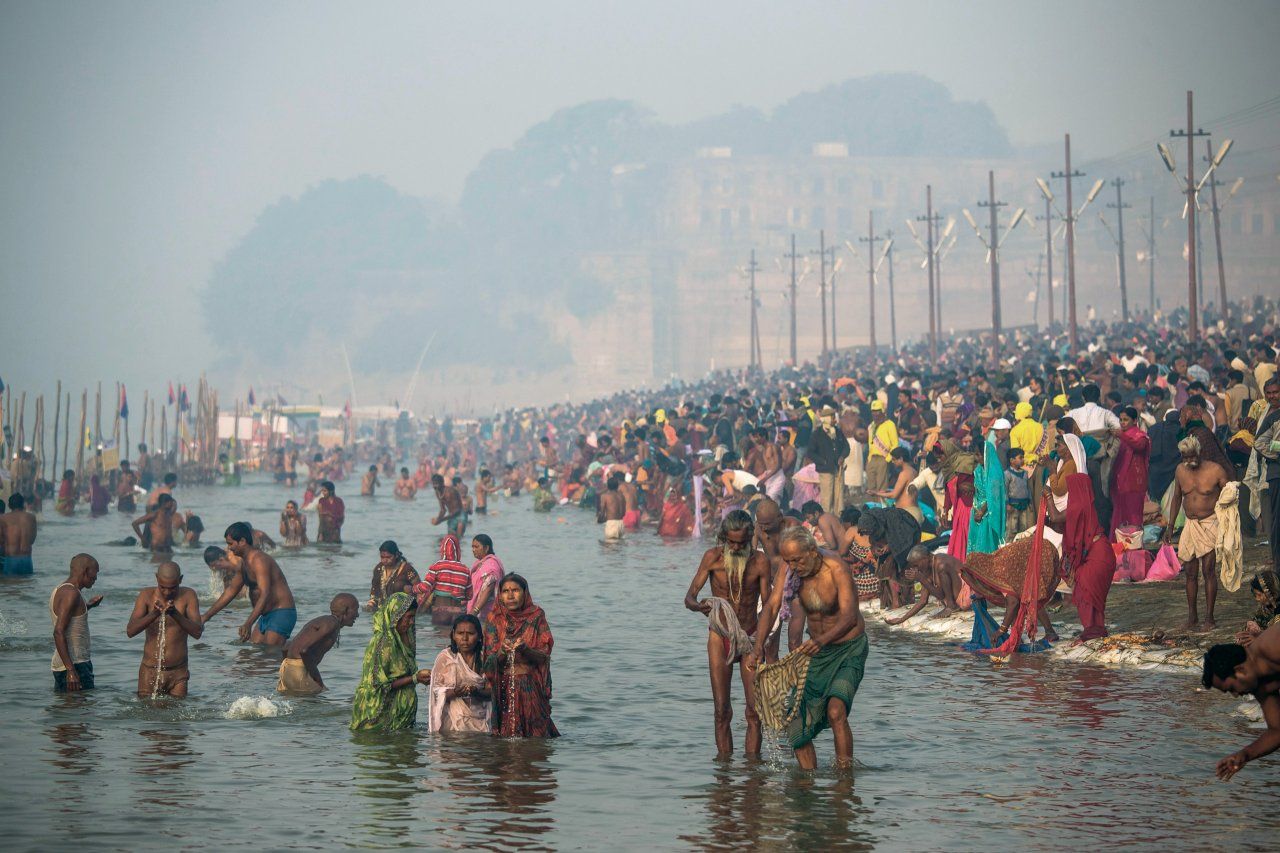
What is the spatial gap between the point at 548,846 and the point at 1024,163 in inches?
5516

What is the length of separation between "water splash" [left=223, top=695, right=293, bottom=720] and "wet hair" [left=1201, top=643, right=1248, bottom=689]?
763 cm

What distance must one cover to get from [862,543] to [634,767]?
6.83 meters

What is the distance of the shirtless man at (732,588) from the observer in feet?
36.1

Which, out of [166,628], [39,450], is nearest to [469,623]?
[166,628]

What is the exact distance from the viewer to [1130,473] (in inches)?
666

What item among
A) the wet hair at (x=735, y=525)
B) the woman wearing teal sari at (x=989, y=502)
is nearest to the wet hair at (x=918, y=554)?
the woman wearing teal sari at (x=989, y=502)

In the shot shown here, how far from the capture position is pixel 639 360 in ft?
406

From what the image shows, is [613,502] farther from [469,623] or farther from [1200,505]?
[469,623]

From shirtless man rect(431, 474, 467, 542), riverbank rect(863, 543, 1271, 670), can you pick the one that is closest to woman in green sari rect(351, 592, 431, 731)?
riverbank rect(863, 543, 1271, 670)

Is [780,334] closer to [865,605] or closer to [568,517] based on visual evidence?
[568,517]

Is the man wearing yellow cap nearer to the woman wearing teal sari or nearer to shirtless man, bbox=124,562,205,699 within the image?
the woman wearing teal sari

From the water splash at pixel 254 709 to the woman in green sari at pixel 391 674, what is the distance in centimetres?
120

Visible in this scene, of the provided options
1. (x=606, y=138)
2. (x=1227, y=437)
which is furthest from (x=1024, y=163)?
(x=1227, y=437)

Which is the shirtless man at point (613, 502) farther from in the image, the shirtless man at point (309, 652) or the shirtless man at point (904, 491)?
the shirtless man at point (309, 652)
